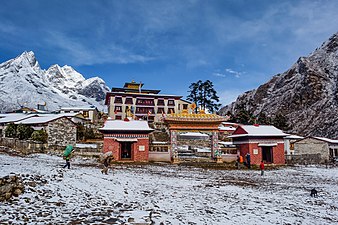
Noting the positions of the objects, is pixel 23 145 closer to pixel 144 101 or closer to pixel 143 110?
pixel 143 110

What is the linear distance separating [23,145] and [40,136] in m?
5.65

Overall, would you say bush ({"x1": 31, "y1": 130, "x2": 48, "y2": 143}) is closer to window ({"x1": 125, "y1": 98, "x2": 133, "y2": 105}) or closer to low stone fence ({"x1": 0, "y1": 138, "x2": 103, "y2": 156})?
low stone fence ({"x1": 0, "y1": 138, "x2": 103, "y2": 156})

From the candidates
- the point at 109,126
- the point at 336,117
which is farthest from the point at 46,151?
the point at 336,117

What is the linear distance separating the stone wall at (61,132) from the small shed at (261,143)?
2057 cm

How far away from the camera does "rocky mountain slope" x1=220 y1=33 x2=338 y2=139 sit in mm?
67000

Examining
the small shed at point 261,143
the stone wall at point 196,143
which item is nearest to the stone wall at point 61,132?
the stone wall at point 196,143

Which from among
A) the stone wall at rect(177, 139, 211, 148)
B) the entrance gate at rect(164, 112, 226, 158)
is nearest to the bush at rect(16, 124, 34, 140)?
the entrance gate at rect(164, 112, 226, 158)

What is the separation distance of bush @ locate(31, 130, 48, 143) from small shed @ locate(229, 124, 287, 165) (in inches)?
868

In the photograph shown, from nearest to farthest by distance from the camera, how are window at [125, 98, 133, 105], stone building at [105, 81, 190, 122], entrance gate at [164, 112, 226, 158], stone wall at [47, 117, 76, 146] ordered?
entrance gate at [164, 112, 226, 158]
stone wall at [47, 117, 76, 146]
stone building at [105, 81, 190, 122]
window at [125, 98, 133, 105]

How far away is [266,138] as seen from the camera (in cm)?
2783

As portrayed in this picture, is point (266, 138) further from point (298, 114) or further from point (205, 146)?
point (298, 114)

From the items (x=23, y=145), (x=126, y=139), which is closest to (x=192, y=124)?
(x=126, y=139)

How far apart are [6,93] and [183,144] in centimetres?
13617

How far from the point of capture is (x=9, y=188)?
303 inches
